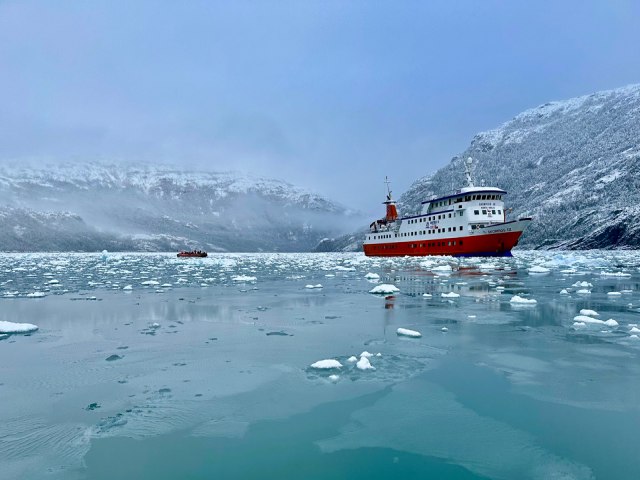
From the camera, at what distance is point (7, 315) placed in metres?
12.4

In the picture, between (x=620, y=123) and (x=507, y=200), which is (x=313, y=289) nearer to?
(x=507, y=200)

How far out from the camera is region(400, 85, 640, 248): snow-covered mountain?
10450 cm

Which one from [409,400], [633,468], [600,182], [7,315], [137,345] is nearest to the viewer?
[633,468]

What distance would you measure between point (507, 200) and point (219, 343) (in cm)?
16795

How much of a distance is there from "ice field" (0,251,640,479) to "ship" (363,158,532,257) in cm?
4138

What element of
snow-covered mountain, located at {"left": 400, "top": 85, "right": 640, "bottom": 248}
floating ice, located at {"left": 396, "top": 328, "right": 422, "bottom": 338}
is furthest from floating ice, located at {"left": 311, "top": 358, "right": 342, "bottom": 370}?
snow-covered mountain, located at {"left": 400, "top": 85, "right": 640, "bottom": 248}

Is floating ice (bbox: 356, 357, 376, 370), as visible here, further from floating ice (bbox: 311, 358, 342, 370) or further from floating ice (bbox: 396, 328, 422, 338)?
floating ice (bbox: 396, 328, 422, 338)

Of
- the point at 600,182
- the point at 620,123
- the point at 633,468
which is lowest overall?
the point at 633,468

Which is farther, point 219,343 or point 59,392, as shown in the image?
point 219,343

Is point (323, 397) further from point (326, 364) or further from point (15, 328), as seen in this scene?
point (15, 328)

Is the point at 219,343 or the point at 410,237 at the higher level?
the point at 410,237

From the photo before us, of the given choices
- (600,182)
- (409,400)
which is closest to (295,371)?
(409,400)

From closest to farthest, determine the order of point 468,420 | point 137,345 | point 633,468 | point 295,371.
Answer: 1. point 633,468
2. point 468,420
3. point 295,371
4. point 137,345

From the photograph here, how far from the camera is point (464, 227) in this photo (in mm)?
54406
